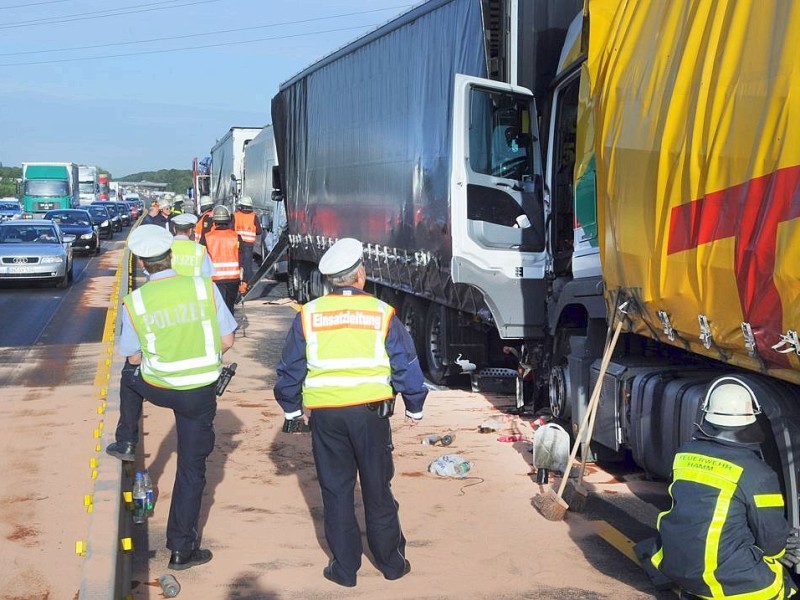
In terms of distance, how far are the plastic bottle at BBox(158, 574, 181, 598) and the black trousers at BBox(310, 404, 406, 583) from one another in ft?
2.63

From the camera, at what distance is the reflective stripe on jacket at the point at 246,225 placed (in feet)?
60.3

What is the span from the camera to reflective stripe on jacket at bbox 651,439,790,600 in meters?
5.00

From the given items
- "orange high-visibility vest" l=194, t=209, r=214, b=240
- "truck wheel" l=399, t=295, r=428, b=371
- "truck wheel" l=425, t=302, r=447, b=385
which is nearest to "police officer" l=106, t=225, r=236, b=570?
"truck wheel" l=425, t=302, r=447, b=385

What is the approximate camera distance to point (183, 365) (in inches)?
258

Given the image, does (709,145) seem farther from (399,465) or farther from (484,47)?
(484,47)

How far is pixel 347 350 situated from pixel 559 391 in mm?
4153

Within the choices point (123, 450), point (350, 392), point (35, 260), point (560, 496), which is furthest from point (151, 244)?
point (35, 260)

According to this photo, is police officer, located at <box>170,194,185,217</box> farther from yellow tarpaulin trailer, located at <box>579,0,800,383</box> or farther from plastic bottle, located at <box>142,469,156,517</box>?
yellow tarpaulin trailer, located at <box>579,0,800,383</box>

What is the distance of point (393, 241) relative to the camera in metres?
13.8

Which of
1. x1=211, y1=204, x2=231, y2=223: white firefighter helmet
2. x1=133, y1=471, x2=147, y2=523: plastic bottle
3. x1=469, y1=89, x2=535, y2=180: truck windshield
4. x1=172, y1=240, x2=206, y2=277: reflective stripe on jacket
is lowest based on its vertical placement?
x1=133, y1=471, x2=147, y2=523: plastic bottle

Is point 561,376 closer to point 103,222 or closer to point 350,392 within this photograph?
point 350,392

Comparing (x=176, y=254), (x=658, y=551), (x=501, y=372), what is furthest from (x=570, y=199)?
(x=658, y=551)

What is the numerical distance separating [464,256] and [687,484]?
551 centimetres

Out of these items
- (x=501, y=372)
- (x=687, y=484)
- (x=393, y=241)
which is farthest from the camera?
(x=393, y=241)
